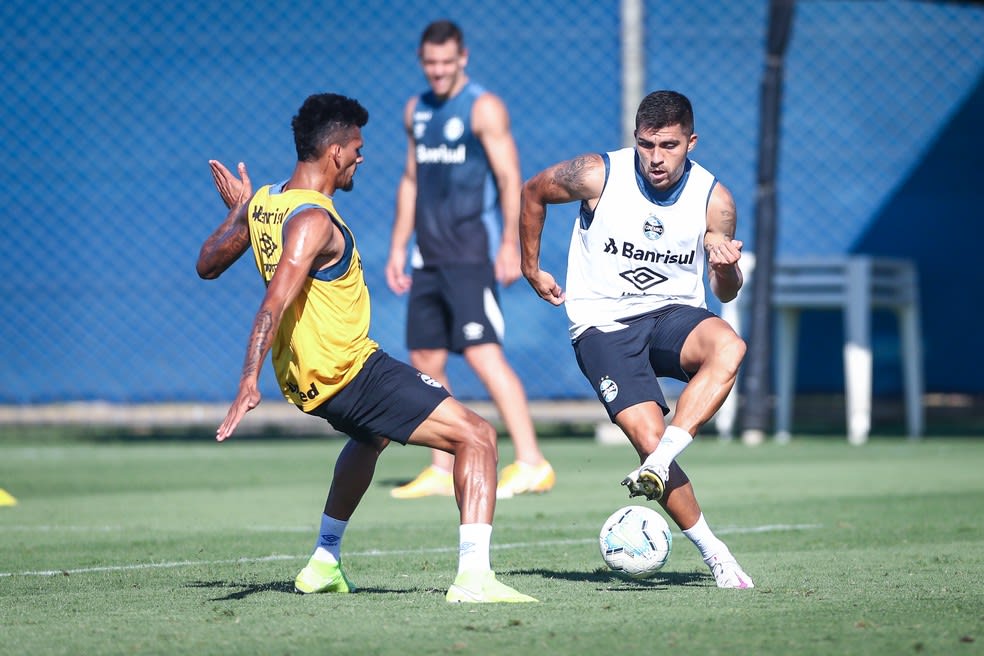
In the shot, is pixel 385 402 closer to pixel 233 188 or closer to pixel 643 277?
pixel 233 188

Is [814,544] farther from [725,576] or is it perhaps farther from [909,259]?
[909,259]

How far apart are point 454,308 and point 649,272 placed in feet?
11.2

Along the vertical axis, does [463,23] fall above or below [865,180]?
above

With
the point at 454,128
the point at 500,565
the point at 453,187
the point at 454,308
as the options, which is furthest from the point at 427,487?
the point at 500,565

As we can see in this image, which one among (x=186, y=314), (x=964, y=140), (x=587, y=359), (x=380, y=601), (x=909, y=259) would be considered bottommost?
(x=380, y=601)

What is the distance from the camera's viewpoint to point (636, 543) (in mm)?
5273

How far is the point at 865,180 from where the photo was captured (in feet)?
44.6

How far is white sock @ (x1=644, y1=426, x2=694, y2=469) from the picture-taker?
513cm

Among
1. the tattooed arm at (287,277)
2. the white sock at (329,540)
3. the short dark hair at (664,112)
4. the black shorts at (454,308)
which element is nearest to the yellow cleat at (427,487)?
the black shorts at (454,308)

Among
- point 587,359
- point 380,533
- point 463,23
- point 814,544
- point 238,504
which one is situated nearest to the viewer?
point 587,359

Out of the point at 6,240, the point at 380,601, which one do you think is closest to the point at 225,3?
the point at 6,240

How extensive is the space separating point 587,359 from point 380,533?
168 centimetres

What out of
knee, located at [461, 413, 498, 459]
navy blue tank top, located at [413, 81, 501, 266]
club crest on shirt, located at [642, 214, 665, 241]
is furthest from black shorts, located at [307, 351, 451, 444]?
navy blue tank top, located at [413, 81, 501, 266]

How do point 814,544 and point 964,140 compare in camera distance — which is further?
point 964,140
